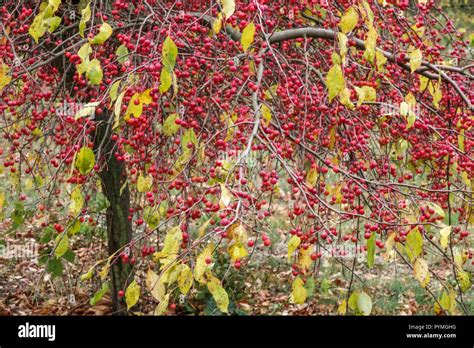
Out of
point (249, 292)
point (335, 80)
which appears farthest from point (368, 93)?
point (249, 292)

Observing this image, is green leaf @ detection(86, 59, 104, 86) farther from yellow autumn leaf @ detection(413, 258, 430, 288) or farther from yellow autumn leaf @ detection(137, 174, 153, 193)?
yellow autumn leaf @ detection(413, 258, 430, 288)

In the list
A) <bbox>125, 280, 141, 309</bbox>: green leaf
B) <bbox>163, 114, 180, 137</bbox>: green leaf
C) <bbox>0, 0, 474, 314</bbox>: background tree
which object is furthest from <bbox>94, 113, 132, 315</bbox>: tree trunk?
<bbox>125, 280, 141, 309</bbox>: green leaf

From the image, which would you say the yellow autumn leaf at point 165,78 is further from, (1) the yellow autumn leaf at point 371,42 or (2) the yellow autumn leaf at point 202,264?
(1) the yellow autumn leaf at point 371,42

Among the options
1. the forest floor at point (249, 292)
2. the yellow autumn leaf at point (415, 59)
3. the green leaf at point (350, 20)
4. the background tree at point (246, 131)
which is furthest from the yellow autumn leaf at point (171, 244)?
the forest floor at point (249, 292)

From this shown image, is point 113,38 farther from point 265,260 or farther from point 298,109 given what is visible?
point 265,260

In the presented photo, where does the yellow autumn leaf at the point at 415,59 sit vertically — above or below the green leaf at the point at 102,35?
below

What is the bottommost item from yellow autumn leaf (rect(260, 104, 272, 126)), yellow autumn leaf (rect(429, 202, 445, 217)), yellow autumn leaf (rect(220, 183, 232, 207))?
yellow autumn leaf (rect(429, 202, 445, 217))

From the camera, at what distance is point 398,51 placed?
2947mm

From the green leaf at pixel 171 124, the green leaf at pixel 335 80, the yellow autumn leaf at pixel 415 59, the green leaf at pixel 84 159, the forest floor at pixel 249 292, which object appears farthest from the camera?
the forest floor at pixel 249 292

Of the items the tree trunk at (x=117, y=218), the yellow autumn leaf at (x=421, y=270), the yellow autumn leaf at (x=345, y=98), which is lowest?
the tree trunk at (x=117, y=218)
